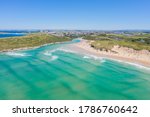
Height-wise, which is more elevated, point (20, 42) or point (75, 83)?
point (75, 83)

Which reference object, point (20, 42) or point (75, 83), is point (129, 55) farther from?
point (20, 42)

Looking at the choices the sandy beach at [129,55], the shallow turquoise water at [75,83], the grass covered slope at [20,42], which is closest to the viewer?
the shallow turquoise water at [75,83]

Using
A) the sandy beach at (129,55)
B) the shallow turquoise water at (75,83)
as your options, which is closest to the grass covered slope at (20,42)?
the sandy beach at (129,55)

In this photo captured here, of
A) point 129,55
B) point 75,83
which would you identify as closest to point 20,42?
point 129,55

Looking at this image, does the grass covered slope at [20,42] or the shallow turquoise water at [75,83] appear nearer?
the shallow turquoise water at [75,83]

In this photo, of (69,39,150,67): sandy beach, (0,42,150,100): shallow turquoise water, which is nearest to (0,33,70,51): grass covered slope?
(69,39,150,67): sandy beach

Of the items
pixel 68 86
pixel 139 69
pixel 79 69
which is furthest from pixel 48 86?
pixel 139 69

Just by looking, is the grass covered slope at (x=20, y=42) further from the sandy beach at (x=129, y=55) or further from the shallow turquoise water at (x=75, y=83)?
the shallow turquoise water at (x=75, y=83)

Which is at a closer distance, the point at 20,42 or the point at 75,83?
the point at 75,83

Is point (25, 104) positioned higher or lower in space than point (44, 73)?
higher

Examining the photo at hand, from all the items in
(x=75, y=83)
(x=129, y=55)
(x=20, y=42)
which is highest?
(x=75, y=83)

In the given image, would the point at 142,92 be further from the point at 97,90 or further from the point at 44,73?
the point at 44,73
